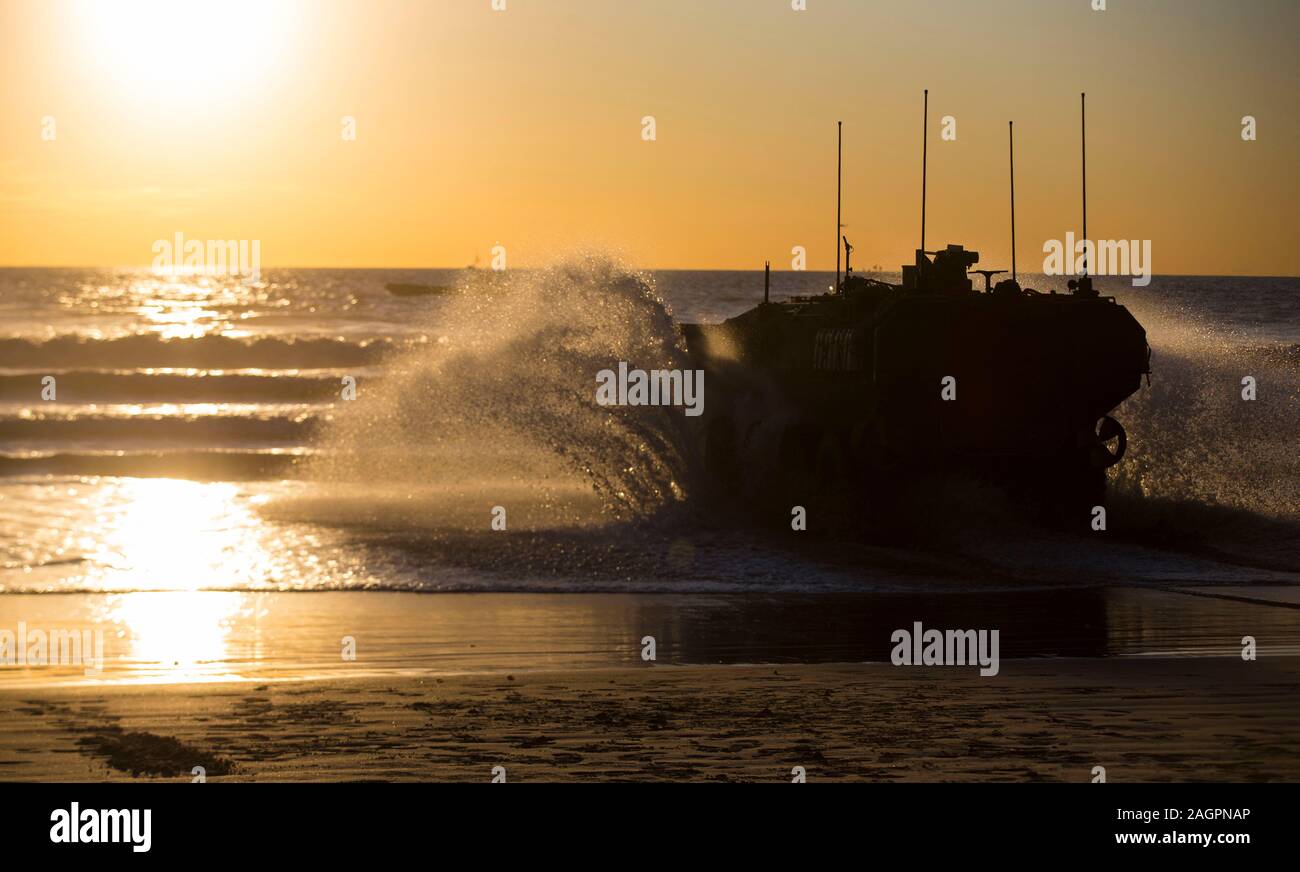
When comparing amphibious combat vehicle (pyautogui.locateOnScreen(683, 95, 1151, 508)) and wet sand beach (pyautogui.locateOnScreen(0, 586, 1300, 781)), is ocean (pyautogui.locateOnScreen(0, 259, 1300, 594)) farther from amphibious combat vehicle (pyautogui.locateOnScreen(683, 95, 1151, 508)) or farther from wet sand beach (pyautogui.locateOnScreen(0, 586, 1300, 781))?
wet sand beach (pyautogui.locateOnScreen(0, 586, 1300, 781))

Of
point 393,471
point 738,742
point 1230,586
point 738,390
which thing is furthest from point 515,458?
point 738,742

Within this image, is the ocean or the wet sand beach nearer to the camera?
the wet sand beach

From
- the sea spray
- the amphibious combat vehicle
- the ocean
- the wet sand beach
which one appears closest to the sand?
the wet sand beach

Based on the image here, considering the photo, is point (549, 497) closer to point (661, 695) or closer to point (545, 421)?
point (545, 421)

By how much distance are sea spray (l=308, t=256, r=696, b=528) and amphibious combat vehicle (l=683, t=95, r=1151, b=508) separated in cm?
262

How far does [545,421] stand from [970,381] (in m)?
5.66

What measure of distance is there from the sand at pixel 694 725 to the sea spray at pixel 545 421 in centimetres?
913

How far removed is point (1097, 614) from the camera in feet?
45.7

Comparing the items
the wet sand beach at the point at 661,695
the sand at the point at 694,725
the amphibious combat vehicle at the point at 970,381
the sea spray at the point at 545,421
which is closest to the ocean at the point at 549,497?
the sea spray at the point at 545,421

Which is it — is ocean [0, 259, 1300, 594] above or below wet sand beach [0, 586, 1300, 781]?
above

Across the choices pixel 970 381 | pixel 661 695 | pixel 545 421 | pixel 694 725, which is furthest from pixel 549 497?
pixel 694 725

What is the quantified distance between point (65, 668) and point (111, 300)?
3683 inches

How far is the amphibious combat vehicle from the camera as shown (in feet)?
58.6
